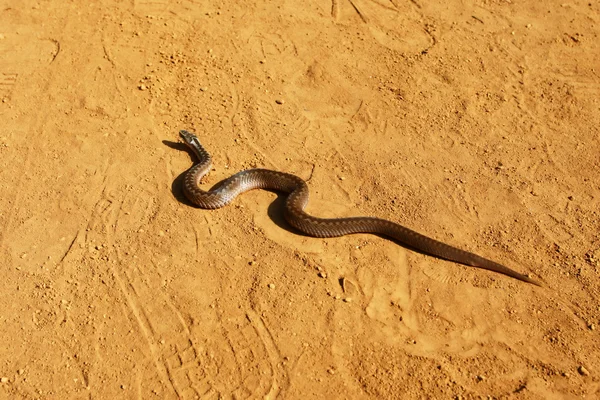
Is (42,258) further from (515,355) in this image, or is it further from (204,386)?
(515,355)

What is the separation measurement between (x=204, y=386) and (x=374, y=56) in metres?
7.17

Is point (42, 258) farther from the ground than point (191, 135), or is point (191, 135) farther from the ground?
point (191, 135)

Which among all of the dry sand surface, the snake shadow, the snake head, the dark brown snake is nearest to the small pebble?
the dry sand surface

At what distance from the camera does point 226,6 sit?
1236 centimetres

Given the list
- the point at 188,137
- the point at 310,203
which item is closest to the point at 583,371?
the point at 310,203

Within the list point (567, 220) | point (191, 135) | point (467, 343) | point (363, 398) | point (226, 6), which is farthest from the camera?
point (226, 6)

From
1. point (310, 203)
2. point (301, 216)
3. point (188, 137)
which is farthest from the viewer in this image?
point (188, 137)

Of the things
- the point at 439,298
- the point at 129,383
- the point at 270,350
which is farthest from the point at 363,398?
the point at 129,383

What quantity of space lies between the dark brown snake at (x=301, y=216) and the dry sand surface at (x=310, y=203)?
149 mm

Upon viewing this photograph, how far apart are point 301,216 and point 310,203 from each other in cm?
53

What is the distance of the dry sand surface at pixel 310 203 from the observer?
280 inches

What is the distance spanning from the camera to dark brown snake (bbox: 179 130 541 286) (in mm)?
8250

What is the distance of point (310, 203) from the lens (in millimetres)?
9094

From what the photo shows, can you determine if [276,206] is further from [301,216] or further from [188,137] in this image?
[188,137]
